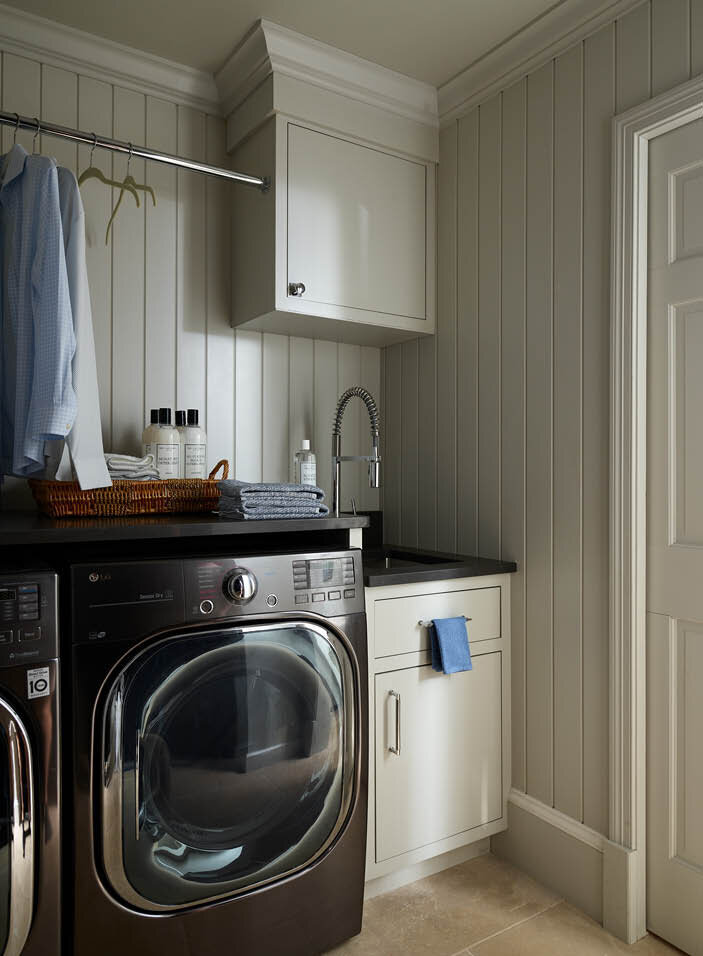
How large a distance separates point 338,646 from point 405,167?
1.64m

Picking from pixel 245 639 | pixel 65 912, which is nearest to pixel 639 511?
pixel 245 639

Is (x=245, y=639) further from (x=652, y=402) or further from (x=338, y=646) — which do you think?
(x=652, y=402)

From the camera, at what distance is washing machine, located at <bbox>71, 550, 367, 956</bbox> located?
140 cm

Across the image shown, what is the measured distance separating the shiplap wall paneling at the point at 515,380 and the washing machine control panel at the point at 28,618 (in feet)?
4.40

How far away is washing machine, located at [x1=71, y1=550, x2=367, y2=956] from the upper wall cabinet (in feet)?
3.06

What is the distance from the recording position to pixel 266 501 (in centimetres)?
169

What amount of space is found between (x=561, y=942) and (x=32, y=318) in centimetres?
201

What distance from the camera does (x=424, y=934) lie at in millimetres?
1796

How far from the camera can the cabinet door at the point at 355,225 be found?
2.18 m

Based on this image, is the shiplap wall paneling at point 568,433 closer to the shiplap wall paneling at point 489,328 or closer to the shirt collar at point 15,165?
the shiplap wall paneling at point 489,328

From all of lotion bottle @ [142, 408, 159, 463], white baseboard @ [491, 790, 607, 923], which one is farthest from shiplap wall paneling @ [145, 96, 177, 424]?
white baseboard @ [491, 790, 607, 923]

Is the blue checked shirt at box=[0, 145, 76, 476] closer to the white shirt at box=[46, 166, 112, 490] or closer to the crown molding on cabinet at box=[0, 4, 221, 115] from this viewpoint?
the white shirt at box=[46, 166, 112, 490]

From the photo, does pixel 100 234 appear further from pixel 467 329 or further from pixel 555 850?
pixel 555 850

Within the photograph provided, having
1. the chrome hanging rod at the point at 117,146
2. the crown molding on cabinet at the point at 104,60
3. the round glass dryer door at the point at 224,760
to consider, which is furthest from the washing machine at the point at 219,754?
the crown molding on cabinet at the point at 104,60
